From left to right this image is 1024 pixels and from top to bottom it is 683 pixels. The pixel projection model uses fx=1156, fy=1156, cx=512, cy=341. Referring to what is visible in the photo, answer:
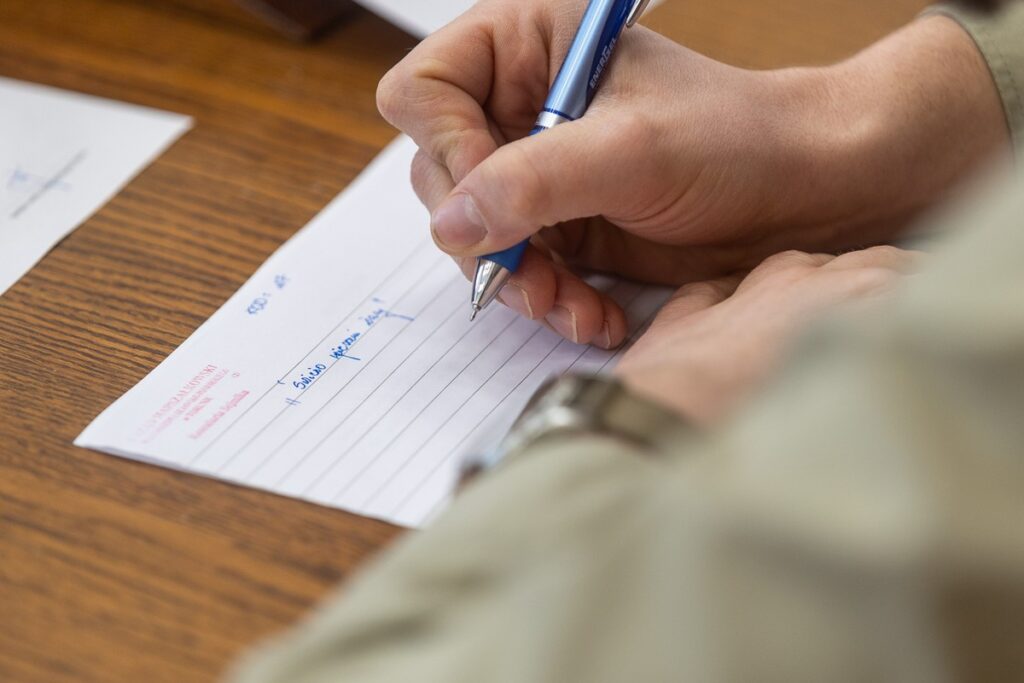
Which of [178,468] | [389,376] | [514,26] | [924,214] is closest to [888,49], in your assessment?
[924,214]

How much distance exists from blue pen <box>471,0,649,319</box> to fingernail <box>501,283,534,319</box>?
0.03 ft

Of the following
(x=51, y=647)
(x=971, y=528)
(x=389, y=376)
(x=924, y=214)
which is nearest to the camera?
(x=971, y=528)

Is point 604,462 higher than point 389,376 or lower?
→ higher

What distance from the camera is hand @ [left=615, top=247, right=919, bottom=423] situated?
1.43 feet

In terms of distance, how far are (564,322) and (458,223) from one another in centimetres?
8

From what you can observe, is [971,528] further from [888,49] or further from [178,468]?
[888,49]

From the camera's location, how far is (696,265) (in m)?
0.69

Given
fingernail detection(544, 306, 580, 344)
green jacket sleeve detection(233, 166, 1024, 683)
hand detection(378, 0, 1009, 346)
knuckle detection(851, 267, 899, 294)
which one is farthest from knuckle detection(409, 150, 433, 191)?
green jacket sleeve detection(233, 166, 1024, 683)

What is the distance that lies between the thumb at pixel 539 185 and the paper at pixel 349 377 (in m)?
0.07

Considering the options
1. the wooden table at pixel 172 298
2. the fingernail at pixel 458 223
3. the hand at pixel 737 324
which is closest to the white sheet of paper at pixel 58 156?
the wooden table at pixel 172 298

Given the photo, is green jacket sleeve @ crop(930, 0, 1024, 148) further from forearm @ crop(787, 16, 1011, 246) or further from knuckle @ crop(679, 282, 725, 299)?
knuckle @ crop(679, 282, 725, 299)

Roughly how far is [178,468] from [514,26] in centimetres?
32

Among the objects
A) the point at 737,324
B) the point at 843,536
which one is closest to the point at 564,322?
the point at 737,324

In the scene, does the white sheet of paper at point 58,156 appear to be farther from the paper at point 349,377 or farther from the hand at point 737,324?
the hand at point 737,324
